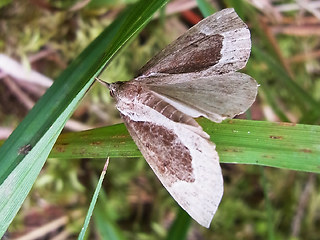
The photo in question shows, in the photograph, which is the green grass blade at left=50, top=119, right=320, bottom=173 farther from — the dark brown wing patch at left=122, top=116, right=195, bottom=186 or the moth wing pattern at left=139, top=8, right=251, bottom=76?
the moth wing pattern at left=139, top=8, right=251, bottom=76

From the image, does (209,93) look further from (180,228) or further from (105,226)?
(105,226)

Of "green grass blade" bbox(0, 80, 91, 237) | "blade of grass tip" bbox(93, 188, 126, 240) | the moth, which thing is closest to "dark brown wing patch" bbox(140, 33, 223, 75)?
the moth

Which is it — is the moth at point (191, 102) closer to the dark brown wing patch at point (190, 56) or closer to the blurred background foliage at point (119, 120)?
the dark brown wing patch at point (190, 56)

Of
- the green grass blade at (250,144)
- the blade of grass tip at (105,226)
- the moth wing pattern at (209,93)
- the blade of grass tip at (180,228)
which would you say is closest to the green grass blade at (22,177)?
the green grass blade at (250,144)

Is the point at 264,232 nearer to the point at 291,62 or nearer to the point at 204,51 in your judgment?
the point at 291,62

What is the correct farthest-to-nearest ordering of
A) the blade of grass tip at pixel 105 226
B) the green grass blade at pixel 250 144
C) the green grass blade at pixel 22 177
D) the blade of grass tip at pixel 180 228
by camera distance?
the blade of grass tip at pixel 105 226, the blade of grass tip at pixel 180 228, the green grass blade at pixel 250 144, the green grass blade at pixel 22 177

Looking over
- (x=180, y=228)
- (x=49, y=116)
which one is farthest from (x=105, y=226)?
(x=49, y=116)
